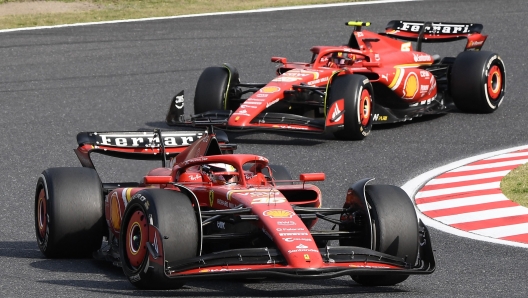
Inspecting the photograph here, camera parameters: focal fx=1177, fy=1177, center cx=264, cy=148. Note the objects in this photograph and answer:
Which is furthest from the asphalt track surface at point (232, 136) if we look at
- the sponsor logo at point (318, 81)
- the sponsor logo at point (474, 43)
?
the sponsor logo at point (474, 43)

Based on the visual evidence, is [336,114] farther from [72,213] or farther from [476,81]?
[72,213]

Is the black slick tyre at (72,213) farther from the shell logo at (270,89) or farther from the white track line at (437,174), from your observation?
the shell logo at (270,89)

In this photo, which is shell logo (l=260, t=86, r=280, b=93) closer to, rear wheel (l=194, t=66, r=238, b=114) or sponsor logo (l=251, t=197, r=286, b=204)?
rear wheel (l=194, t=66, r=238, b=114)

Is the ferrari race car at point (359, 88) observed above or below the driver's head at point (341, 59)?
below

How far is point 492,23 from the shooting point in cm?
2445

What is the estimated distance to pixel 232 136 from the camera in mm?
15812

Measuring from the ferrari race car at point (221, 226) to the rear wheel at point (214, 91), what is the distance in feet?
20.6

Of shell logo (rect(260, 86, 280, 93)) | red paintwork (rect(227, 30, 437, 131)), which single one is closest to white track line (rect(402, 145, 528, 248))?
red paintwork (rect(227, 30, 437, 131))

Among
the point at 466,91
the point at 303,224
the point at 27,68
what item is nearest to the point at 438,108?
the point at 466,91

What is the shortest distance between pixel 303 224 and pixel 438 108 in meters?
9.35

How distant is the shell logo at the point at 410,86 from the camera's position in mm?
16375

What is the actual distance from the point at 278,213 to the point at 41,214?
2.45 metres

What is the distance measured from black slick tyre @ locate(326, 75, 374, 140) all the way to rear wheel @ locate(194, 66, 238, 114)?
1.70 m

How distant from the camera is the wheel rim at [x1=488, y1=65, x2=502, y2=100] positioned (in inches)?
680
